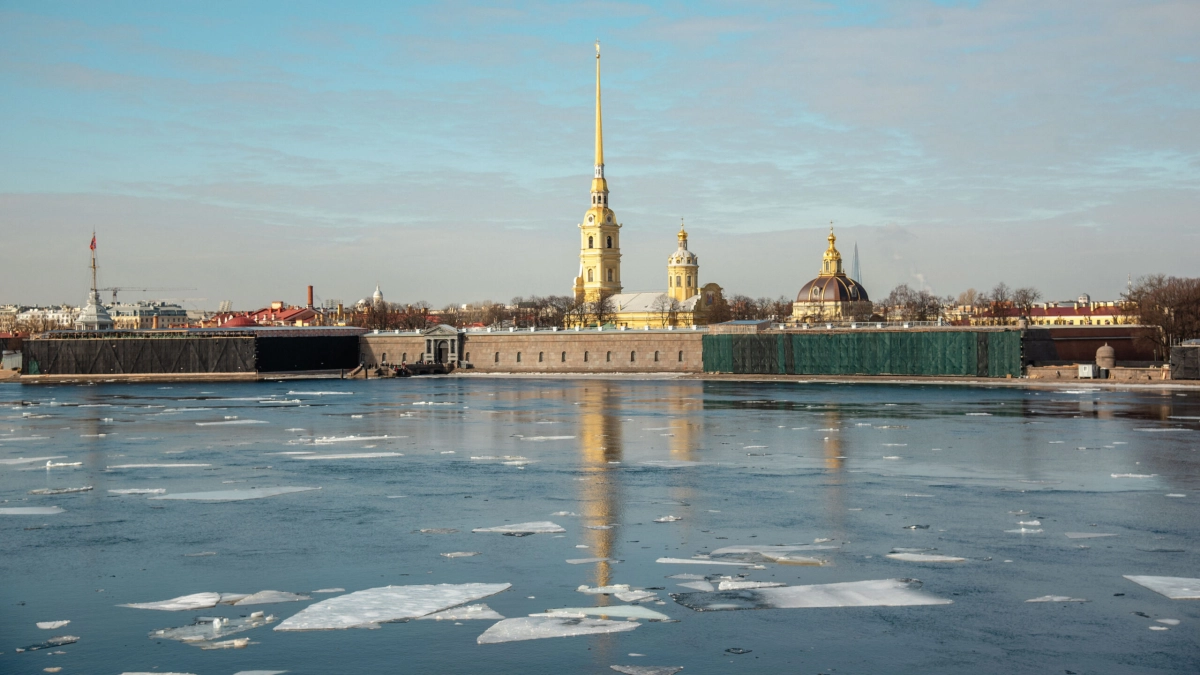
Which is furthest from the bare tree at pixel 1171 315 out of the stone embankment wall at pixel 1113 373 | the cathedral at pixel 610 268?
the cathedral at pixel 610 268

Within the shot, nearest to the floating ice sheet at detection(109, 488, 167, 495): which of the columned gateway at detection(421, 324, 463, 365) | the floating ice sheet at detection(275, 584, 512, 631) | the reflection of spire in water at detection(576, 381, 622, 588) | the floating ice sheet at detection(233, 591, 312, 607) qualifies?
the reflection of spire in water at detection(576, 381, 622, 588)

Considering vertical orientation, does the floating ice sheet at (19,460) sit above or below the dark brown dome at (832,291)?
below

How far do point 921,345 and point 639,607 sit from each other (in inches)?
2570

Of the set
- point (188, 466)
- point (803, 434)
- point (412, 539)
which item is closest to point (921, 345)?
point (803, 434)

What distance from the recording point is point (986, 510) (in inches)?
731

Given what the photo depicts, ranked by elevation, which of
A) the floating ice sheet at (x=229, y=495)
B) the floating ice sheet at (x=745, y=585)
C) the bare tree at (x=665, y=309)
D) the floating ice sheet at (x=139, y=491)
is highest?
the bare tree at (x=665, y=309)

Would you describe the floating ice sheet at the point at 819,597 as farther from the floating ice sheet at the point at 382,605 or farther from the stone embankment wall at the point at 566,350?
the stone embankment wall at the point at 566,350

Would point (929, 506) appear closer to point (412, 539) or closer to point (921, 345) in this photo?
point (412, 539)

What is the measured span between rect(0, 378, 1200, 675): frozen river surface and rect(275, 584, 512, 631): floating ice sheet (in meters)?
0.05

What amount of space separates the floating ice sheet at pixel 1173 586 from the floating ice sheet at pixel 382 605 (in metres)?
7.26

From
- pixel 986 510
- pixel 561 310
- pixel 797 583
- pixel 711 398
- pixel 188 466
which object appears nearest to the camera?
pixel 797 583

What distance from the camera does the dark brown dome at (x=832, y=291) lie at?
13850 centimetres

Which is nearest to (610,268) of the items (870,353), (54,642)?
(870,353)

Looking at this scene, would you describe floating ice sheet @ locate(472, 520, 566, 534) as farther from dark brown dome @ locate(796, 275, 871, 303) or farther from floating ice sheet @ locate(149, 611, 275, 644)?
dark brown dome @ locate(796, 275, 871, 303)
